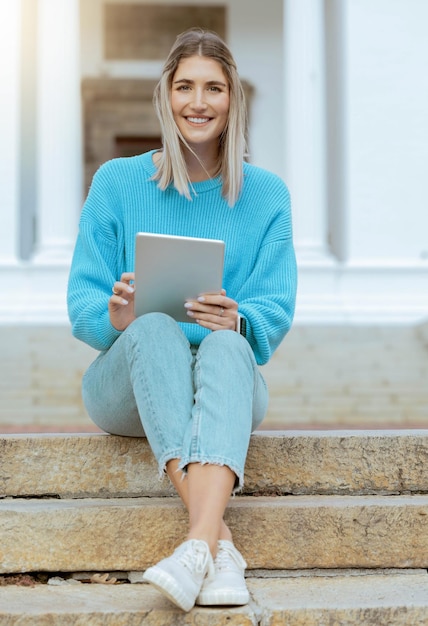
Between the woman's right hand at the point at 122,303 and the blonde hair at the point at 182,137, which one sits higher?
the blonde hair at the point at 182,137

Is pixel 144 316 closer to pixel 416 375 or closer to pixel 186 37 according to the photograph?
pixel 186 37

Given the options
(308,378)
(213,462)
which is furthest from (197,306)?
(308,378)

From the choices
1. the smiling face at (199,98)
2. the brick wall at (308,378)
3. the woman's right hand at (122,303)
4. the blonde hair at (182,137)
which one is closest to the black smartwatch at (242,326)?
the woman's right hand at (122,303)

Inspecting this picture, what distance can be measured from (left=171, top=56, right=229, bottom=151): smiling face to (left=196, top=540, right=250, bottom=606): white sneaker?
3.97 feet

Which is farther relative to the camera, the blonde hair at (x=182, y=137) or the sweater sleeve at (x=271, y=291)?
the blonde hair at (x=182, y=137)

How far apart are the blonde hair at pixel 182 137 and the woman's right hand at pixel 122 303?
40 cm

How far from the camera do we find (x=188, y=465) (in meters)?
2.10

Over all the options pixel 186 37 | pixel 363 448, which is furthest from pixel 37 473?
pixel 186 37

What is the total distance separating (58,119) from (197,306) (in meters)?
8.52

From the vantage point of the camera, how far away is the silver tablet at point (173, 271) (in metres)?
2.21

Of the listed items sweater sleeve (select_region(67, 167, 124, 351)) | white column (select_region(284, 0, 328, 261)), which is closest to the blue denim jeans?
sweater sleeve (select_region(67, 167, 124, 351))

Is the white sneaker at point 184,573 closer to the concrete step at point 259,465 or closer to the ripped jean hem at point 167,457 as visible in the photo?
the ripped jean hem at point 167,457

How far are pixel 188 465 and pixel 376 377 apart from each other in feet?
20.8

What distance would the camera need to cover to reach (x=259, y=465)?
2607mm
